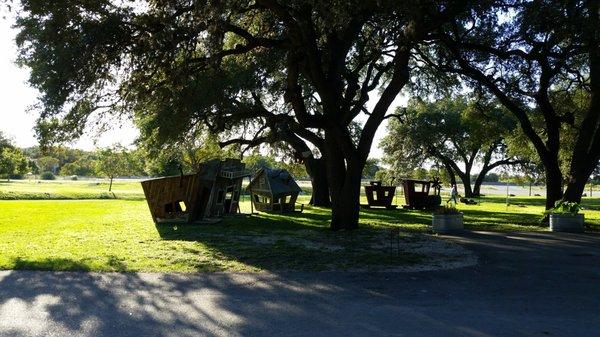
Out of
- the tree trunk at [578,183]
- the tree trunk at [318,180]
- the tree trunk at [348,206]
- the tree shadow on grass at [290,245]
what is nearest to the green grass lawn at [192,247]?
the tree shadow on grass at [290,245]

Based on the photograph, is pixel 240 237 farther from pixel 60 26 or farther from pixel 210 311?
pixel 210 311

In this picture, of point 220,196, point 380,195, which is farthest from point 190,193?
point 380,195

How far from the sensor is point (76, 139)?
1617cm

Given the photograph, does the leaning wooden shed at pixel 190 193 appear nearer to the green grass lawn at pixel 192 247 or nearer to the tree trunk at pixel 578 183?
the green grass lawn at pixel 192 247

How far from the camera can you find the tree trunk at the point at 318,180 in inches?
1241

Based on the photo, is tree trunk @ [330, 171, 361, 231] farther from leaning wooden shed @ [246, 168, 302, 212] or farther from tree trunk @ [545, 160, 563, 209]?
leaning wooden shed @ [246, 168, 302, 212]

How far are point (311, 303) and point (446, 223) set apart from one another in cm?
1006

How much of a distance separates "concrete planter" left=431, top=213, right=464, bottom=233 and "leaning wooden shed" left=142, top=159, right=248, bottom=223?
8.51 meters

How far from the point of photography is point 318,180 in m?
32.2

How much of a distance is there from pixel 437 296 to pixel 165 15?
886cm

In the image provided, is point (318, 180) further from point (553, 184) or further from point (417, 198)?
point (553, 184)

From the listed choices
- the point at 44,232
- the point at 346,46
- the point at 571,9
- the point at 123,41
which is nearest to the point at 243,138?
the point at 346,46

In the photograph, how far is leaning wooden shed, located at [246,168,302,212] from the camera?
2656 centimetres

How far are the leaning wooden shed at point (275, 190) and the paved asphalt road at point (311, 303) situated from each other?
17.1 meters
